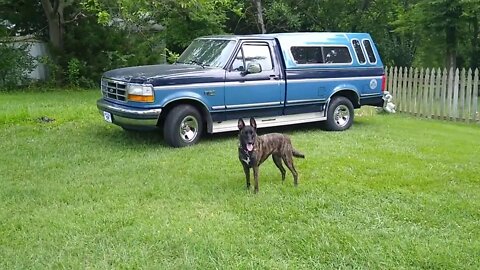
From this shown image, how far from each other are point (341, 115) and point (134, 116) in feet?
14.6

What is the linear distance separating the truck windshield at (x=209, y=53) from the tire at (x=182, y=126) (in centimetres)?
104

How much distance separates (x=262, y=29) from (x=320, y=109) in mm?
10984

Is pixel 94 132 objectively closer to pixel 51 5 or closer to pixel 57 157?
pixel 57 157

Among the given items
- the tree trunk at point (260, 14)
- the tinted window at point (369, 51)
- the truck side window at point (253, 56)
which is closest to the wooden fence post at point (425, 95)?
the tinted window at point (369, 51)

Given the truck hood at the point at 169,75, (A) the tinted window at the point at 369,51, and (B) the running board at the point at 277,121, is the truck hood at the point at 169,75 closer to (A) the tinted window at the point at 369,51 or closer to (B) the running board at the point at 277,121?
(B) the running board at the point at 277,121

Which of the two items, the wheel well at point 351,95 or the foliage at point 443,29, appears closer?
the wheel well at point 351,95

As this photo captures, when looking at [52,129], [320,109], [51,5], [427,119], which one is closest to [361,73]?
[320,109]

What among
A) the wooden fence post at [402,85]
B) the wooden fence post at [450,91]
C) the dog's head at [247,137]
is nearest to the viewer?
the dog's head at [247,137]

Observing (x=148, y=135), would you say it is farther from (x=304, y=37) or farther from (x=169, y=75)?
(x=304, y=37)

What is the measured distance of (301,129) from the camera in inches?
421

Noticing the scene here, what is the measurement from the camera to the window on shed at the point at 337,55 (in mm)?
10438

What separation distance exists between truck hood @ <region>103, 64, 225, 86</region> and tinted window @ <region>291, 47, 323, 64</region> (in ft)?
5.59

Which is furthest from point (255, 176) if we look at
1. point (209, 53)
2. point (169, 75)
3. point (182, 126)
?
point (209, 53)

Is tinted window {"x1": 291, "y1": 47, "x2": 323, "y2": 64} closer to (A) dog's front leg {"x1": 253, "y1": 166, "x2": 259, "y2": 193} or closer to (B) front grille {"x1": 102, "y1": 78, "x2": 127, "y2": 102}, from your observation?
(B) front grille {"x1": 102, "y1": 78, "x2": 127, "y2": 102}
